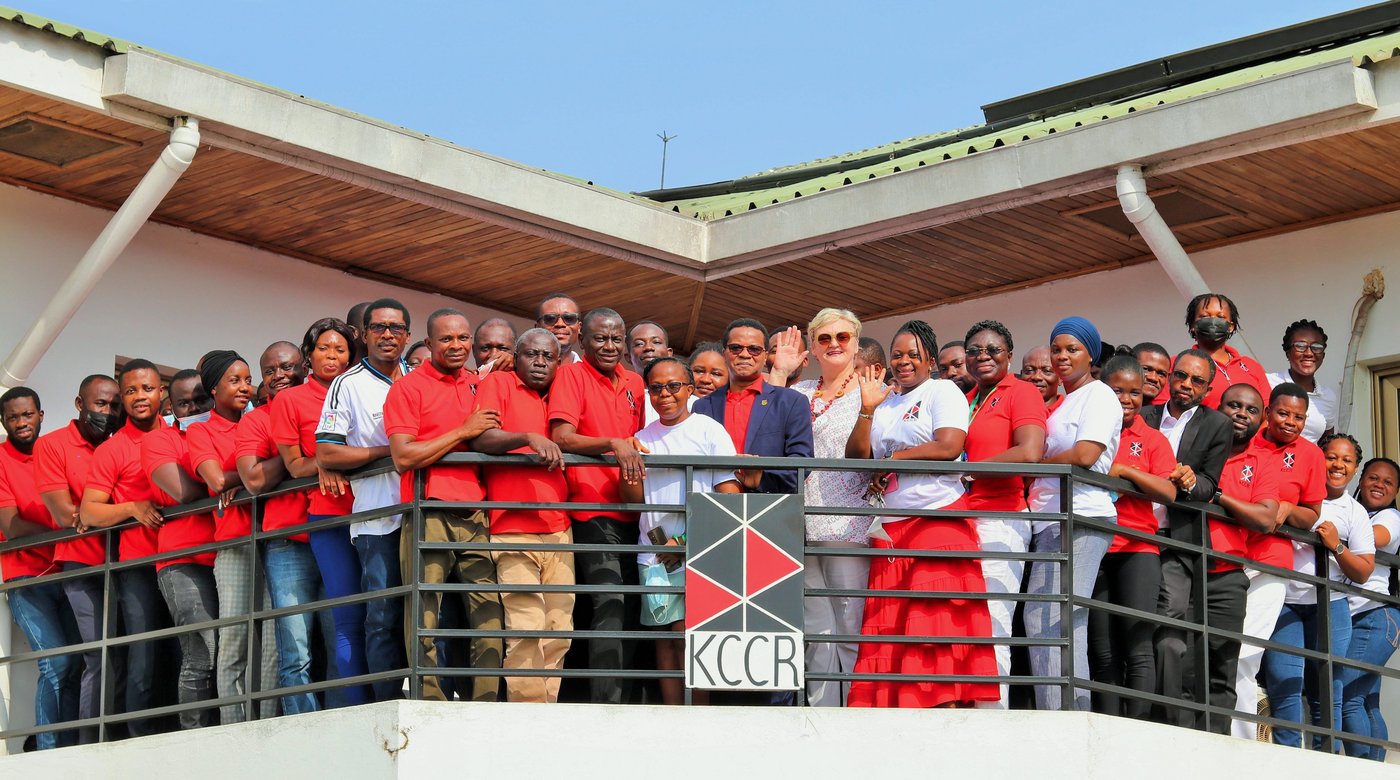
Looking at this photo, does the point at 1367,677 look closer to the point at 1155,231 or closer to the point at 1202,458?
the point at 1202,458

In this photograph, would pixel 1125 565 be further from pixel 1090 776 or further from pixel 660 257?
pixel 660 257

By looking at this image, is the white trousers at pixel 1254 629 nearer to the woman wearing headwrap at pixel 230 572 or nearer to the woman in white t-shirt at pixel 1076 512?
the woman in white t-shirt at pixel 1076 512

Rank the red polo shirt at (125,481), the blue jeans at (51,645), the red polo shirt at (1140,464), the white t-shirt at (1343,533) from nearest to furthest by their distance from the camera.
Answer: the red polo shirt at (1140,464), the red polo shirt at (125,481), the blue jeans at (51,645), the white t-shirt at (1343,533)

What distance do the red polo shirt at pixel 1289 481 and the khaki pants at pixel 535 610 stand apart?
3.31m

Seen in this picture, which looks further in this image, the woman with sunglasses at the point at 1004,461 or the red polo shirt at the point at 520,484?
the woman with sunglasses at the point at 1004,461

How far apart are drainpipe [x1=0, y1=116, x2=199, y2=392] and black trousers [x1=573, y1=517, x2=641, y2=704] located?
4058 millimetres

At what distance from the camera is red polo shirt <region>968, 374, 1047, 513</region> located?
25.6 feet

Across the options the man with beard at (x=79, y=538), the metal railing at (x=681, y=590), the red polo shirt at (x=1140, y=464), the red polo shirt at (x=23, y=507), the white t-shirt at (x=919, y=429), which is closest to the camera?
the metal railing at (x=681, y=590)

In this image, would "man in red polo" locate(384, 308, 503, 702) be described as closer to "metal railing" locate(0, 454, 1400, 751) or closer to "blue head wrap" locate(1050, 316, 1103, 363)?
"metal railing" locate(0, 454, 1400, 751)

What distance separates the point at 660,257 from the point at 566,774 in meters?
6.23

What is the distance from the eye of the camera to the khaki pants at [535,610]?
7.47 m

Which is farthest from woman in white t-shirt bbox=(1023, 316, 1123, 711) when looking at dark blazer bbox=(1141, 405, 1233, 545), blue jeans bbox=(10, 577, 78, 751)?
blue jeans bbox=(10, 577, 78, 751)

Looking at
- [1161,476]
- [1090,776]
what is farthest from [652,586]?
[1161,476]

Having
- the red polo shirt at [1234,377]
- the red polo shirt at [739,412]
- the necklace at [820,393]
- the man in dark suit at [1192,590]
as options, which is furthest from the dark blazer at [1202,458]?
the red polo shirt at [739,412]
